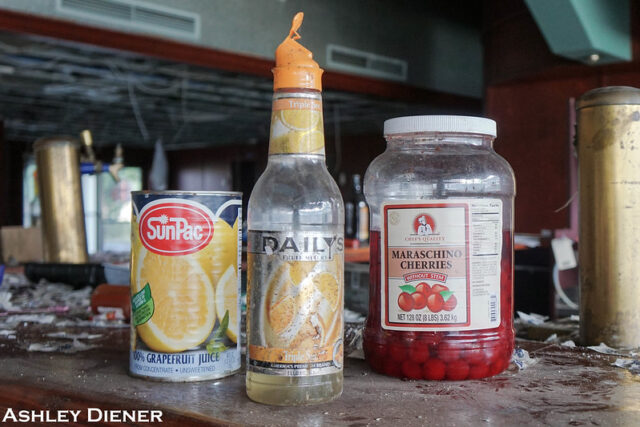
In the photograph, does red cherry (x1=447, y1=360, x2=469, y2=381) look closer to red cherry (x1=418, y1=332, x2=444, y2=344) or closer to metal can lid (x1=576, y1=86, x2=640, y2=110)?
red cherry (x1=418, y1=332, x2=444, y2=344)

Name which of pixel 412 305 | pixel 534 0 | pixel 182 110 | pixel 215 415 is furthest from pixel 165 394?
pixel 182 110

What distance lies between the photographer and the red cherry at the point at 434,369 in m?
0.67

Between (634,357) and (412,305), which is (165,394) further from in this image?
(634,357)

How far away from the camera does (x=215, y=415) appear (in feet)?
1.82

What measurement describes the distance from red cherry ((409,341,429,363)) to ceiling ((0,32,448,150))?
3139 mm

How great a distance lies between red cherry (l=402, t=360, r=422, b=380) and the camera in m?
0.68

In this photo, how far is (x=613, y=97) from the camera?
856 millimetres

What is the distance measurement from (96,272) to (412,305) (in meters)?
1.13

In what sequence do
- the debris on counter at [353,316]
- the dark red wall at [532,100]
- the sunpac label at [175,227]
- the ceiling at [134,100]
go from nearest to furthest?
the sunpac label at [175,227] < the debris on counter at [353,316] < the dark red wall at [532,100] < the ceiling at [134,100]

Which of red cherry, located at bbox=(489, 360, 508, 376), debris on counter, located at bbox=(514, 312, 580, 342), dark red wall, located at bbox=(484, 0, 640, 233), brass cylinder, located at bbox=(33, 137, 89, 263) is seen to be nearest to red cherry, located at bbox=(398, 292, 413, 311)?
red cherry, located at bbox=(489, 360, 508, 376)

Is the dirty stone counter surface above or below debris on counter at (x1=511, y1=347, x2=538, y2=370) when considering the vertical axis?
below

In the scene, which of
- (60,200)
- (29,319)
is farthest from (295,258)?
(60,200)

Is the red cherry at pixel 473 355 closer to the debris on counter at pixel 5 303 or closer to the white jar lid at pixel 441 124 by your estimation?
the white jar lid at pixel 441 124

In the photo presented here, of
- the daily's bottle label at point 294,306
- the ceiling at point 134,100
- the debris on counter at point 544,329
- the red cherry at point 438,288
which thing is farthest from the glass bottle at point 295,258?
the ceiling at point 134,100
